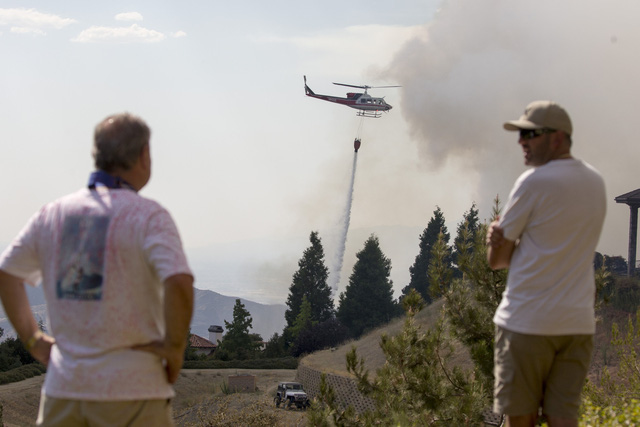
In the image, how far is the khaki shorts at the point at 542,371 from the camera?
4.21 metres

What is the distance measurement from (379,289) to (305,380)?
2865 cm

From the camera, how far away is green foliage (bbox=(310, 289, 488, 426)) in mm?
11773

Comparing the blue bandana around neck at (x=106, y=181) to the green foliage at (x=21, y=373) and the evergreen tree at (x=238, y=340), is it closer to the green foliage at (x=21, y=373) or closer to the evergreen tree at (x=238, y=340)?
the green foliage at (x=21, y=373)

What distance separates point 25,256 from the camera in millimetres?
3496

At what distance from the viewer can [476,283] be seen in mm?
11648

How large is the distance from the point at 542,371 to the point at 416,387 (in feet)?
27.0

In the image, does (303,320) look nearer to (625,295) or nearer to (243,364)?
(243,364)

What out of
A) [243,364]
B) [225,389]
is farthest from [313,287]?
[225,389]

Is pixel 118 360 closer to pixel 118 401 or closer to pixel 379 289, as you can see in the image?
pixel 118 401

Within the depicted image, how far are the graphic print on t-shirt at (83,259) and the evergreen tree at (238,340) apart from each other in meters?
56.0

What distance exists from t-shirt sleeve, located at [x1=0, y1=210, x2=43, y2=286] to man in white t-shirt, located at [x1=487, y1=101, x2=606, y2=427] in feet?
8.07

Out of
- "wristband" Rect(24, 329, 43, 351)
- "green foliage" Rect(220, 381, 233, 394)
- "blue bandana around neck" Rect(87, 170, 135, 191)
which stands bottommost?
"green foliage" Rect(220, 381, 233, 394)

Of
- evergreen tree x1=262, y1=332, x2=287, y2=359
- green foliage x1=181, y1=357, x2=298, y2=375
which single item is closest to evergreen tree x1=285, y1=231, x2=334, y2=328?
evergreen tree x1=262, y1=332, x2=287, y2=359

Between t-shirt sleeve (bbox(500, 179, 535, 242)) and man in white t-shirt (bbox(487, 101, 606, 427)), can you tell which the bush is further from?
t-shirt sleeve (bbox(500, 179, 535, 242))
